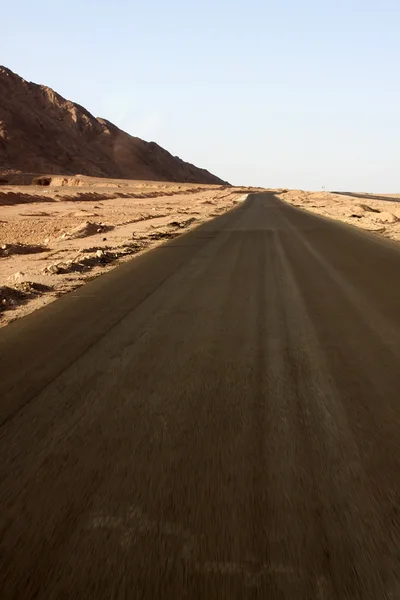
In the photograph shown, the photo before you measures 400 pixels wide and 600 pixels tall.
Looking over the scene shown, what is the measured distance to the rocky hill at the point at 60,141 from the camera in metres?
104

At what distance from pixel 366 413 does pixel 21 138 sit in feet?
372

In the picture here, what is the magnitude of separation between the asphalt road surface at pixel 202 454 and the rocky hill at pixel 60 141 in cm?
8877

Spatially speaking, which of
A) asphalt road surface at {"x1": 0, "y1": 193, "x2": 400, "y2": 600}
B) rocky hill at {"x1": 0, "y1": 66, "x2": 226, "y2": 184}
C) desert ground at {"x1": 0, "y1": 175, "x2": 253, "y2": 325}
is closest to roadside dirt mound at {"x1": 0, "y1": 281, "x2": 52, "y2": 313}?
desert ground at {"x1": 0, "y1": 175, "x2": 253, "y2": 325}

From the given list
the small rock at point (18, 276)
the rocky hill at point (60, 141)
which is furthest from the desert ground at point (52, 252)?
the rocky hill at point (60, 141)

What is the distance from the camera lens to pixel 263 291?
9164 mm

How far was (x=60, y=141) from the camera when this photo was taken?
394ft

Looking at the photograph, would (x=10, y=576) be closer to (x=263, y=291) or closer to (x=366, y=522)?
(x=366, y=522)

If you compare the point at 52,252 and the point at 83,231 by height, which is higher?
the point at 52,252

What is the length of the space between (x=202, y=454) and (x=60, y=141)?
125 m

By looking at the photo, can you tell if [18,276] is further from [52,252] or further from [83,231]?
[83,231]

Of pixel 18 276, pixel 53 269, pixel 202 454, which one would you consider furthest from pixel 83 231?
pixel 202 454

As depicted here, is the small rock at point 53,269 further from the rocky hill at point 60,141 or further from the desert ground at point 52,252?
the rocky hill at point 60,141

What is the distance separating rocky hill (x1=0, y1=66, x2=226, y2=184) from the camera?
104 meters

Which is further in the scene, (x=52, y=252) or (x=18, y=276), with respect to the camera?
(x=52, y=252)
